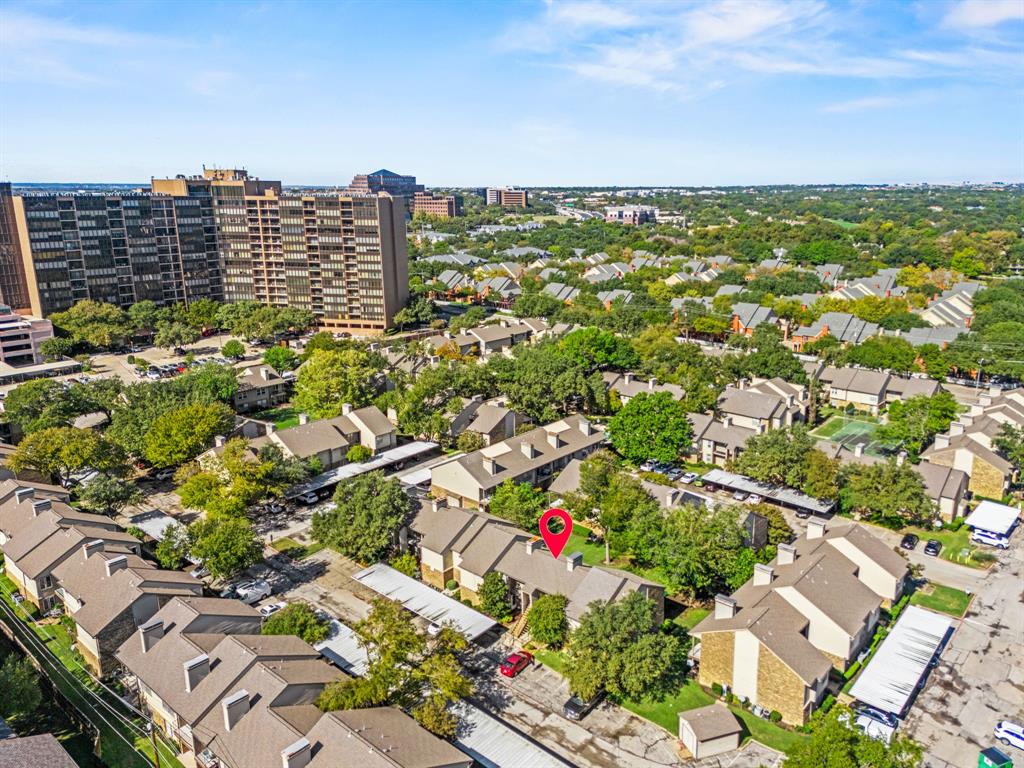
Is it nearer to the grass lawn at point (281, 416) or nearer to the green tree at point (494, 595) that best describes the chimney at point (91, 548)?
the green tree at point (494, 595)

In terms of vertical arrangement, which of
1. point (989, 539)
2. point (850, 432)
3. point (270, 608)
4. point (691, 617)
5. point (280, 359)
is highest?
point (280, 359)

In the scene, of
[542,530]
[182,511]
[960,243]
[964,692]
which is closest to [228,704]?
[542,530]

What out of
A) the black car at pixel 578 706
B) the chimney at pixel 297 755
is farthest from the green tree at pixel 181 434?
the black car at pixel 578 706

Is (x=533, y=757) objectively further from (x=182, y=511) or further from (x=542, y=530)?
(x=182, y=511)

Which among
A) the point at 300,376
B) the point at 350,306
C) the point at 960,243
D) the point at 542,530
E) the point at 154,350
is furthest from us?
the point at 960,243

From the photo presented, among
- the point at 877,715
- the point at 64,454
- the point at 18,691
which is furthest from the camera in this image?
the point at 64,454

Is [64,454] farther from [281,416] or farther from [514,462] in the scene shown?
[514,462]

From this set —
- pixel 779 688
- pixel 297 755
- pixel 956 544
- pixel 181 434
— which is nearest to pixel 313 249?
pixel 181 434
